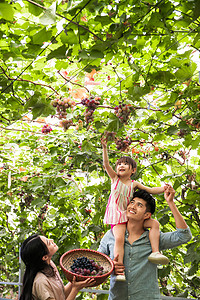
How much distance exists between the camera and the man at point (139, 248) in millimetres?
1594

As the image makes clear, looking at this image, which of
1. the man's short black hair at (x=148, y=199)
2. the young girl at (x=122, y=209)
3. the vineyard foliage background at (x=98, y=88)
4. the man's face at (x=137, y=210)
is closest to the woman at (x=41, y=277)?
the young girl at (x=122, y=209)

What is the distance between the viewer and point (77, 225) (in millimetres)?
3045

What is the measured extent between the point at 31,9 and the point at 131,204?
1109 millimetres

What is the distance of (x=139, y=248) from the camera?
1.70 metres

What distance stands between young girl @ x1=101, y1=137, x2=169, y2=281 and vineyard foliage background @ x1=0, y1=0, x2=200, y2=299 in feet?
0.78

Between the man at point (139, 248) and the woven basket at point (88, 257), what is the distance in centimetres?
5

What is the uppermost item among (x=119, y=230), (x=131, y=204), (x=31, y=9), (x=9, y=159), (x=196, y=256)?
(x=31, y=9)

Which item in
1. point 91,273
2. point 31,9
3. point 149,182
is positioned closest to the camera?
point 31,9

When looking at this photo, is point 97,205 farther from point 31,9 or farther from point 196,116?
point 31,9

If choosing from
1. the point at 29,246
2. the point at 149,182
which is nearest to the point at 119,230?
the point at 29,246

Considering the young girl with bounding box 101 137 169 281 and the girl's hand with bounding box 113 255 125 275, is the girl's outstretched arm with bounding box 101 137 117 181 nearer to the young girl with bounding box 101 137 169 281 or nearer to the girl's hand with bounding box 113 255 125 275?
the young girl with bounding box 101 137 169 281

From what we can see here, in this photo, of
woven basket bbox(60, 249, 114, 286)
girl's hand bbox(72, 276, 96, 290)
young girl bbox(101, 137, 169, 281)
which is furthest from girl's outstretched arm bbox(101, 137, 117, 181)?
girl's hand bbox(72, 276, 96, 290)

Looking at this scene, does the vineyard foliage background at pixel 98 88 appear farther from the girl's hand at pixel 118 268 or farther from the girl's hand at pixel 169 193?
the girl's hand at pixel 118 268

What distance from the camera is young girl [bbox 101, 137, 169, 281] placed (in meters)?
1.67
